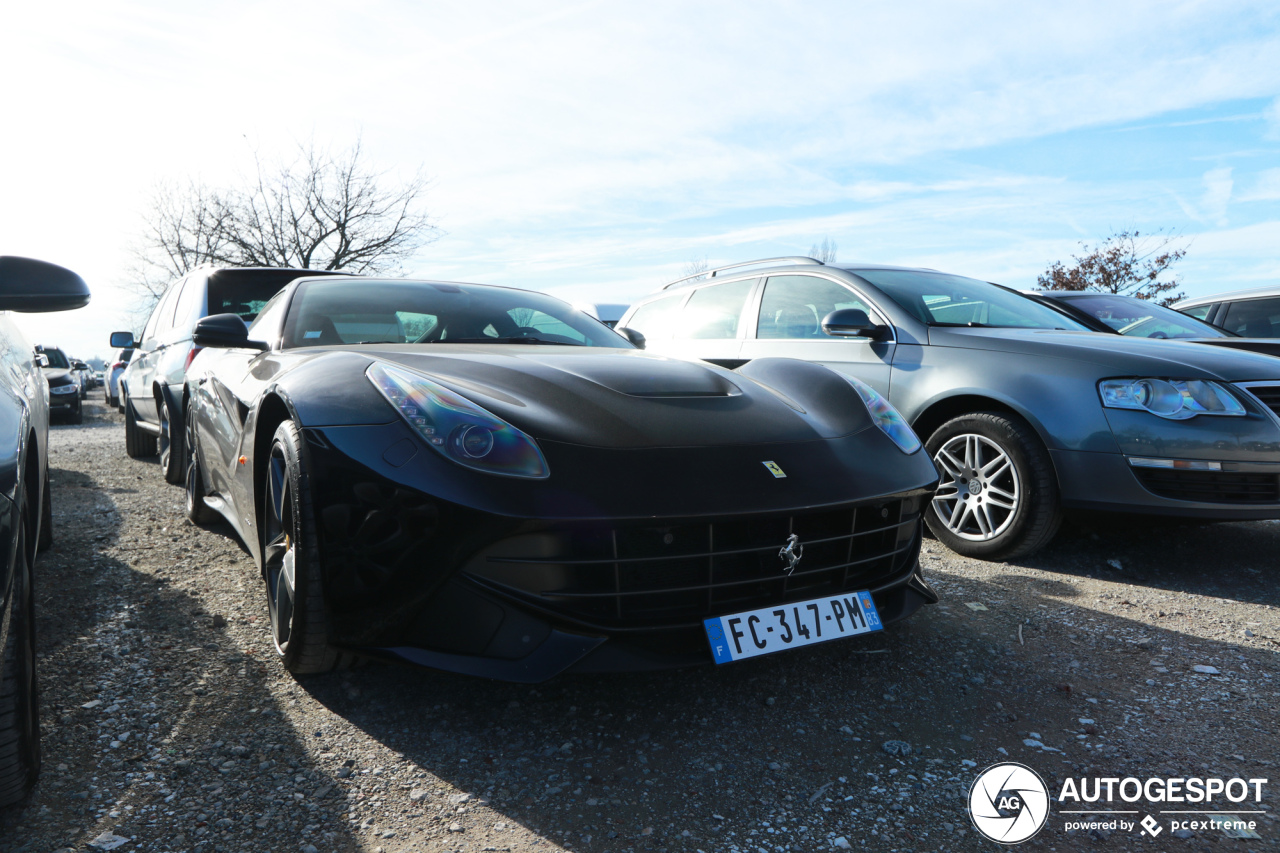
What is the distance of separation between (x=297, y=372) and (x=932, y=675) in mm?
2152

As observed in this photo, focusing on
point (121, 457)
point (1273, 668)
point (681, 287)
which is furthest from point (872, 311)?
point (121, 457)

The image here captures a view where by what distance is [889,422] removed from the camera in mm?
2717

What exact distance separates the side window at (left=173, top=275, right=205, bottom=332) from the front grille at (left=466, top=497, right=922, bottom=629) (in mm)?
4422

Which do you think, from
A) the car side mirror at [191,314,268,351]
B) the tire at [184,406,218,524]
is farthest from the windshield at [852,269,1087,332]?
the tire at [184,406,218,524]

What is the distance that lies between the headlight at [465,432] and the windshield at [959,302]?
304 cm

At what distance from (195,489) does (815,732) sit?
3.39 meters

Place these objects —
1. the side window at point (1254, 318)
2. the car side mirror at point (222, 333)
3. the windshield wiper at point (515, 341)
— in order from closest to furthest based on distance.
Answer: the car side mirror at point (222, 333), the windshield wiper at point (515, 341), the side window at point (1254, 318)

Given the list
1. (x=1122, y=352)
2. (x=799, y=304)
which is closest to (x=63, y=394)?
(x=799, y=304)

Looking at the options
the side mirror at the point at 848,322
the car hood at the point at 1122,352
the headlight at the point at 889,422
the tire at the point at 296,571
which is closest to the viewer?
the tire at the point at 296,571

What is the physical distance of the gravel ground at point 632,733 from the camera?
1.76 m

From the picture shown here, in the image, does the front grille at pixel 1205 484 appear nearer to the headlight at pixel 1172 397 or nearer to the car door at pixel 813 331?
the headlight at pixel 1172 397

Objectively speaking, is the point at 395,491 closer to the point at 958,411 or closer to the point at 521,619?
the point at 521,619

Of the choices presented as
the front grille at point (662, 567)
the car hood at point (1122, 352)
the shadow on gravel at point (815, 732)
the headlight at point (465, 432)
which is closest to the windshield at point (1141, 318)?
the car hood at point (1122, 352)

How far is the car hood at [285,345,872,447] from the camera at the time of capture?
2205mm
